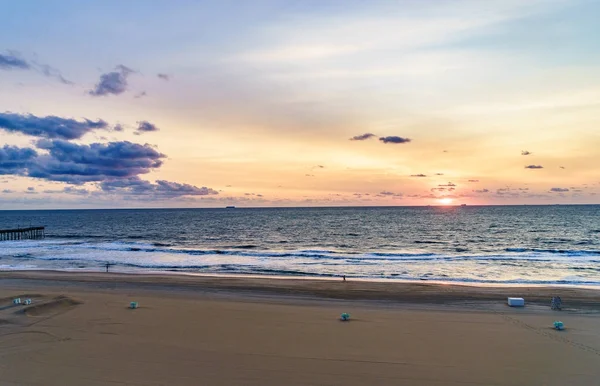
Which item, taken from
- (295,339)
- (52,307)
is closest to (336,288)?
(295,339)

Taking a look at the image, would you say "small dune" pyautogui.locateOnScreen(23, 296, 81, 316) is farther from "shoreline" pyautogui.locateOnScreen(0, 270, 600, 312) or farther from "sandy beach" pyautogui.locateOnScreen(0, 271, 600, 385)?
"shoreline" pyautogui.locateOnScreen(0, 270, 600, 312)

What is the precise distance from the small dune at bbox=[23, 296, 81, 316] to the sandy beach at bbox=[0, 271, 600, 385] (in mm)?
41

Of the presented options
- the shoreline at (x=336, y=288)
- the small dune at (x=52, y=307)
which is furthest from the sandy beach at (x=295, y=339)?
the shoreline at (x=336, y=288)

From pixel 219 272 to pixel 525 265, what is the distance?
2036 centimetres

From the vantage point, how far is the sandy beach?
7891 millimetres

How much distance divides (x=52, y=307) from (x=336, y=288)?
1085 centimetres

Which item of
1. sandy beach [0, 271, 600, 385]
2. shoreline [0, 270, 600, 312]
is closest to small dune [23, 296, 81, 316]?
sandy beach [0, 271, 600, 385]

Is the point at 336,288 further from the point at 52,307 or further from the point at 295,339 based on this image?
the point at 52,307

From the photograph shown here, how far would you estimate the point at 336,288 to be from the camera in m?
17.8

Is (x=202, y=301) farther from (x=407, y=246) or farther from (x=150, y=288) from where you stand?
(x=407, y=246)

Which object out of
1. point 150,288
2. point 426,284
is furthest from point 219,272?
point 426,284

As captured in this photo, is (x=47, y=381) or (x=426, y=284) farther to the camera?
(x=426, y=284)

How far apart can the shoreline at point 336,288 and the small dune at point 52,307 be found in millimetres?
4311

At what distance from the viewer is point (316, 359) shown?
8672 mm
